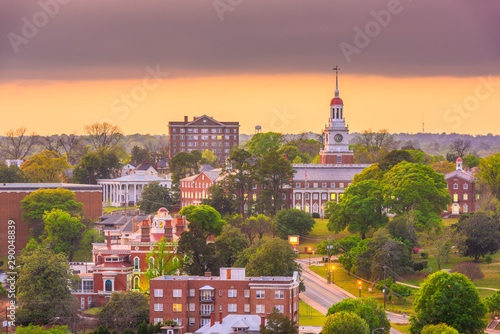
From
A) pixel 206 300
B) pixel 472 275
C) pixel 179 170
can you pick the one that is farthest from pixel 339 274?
pixel 179 170

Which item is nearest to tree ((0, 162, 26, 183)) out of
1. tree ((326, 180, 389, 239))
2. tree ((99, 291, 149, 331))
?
tree ((326, 180, 389, 239))

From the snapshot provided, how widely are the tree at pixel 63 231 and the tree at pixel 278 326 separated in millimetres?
52892

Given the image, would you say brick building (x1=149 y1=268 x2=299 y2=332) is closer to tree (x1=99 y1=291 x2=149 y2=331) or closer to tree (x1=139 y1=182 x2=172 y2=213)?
tree (x1=99 y1=291 x2=149 y2=331)

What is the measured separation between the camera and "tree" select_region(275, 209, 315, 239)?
128250mm

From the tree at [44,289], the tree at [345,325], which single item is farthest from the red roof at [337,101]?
the tree at [345,325]

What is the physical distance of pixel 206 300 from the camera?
87.4m

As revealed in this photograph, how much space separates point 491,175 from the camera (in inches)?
5576

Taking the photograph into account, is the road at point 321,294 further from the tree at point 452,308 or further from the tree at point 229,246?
the tree at point 452,308

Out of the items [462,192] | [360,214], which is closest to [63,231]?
[360,214]

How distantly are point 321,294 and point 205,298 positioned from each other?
1858 centimetres

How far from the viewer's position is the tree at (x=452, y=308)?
82562mm

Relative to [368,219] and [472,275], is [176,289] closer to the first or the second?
[472,275]

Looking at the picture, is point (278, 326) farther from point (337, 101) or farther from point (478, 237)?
point (337, 101)

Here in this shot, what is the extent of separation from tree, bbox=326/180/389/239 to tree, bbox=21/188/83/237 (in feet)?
118
